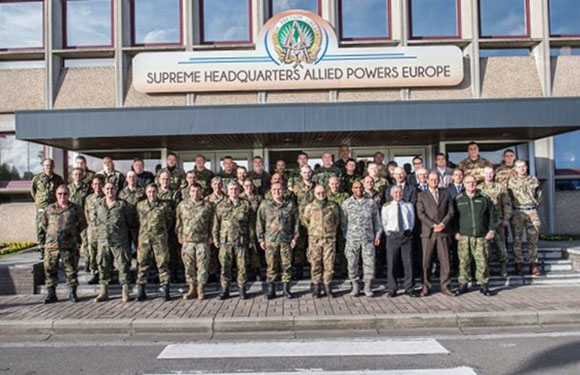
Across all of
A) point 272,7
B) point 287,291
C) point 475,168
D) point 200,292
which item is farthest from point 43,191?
point 475,168

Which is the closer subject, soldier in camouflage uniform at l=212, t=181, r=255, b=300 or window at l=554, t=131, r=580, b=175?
soldier in camouflage uniform at l=212, t=181, r=255, b=300

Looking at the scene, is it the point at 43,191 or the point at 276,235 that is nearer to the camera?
the point at 276,235

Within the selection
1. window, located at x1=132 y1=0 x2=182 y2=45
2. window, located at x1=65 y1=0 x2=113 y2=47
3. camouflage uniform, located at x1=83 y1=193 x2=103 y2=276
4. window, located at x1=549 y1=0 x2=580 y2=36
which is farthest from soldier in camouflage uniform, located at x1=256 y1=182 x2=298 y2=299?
window, located at x1=549 y1=0 x2=580 y2=36

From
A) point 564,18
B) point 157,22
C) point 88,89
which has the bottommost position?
point 88,89

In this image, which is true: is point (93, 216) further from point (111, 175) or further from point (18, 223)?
point (18, 223)

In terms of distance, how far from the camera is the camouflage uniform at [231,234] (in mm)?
7238

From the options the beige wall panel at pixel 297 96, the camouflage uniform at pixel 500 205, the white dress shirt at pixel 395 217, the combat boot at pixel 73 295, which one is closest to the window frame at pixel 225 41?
the beige wall panel at pixel 297 96

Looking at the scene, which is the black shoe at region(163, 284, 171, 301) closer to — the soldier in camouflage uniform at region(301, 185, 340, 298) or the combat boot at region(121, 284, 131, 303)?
the combat boot at region(121, 284, 131, 303)

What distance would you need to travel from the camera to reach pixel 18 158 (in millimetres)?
12750

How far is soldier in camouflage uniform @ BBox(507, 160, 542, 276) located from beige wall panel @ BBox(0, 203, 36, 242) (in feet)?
40.1

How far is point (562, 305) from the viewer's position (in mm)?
6555

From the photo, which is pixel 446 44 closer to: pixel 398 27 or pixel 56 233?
pixel 398 27

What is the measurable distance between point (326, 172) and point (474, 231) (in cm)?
289

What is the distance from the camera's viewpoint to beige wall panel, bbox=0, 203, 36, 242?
40.4 feet
